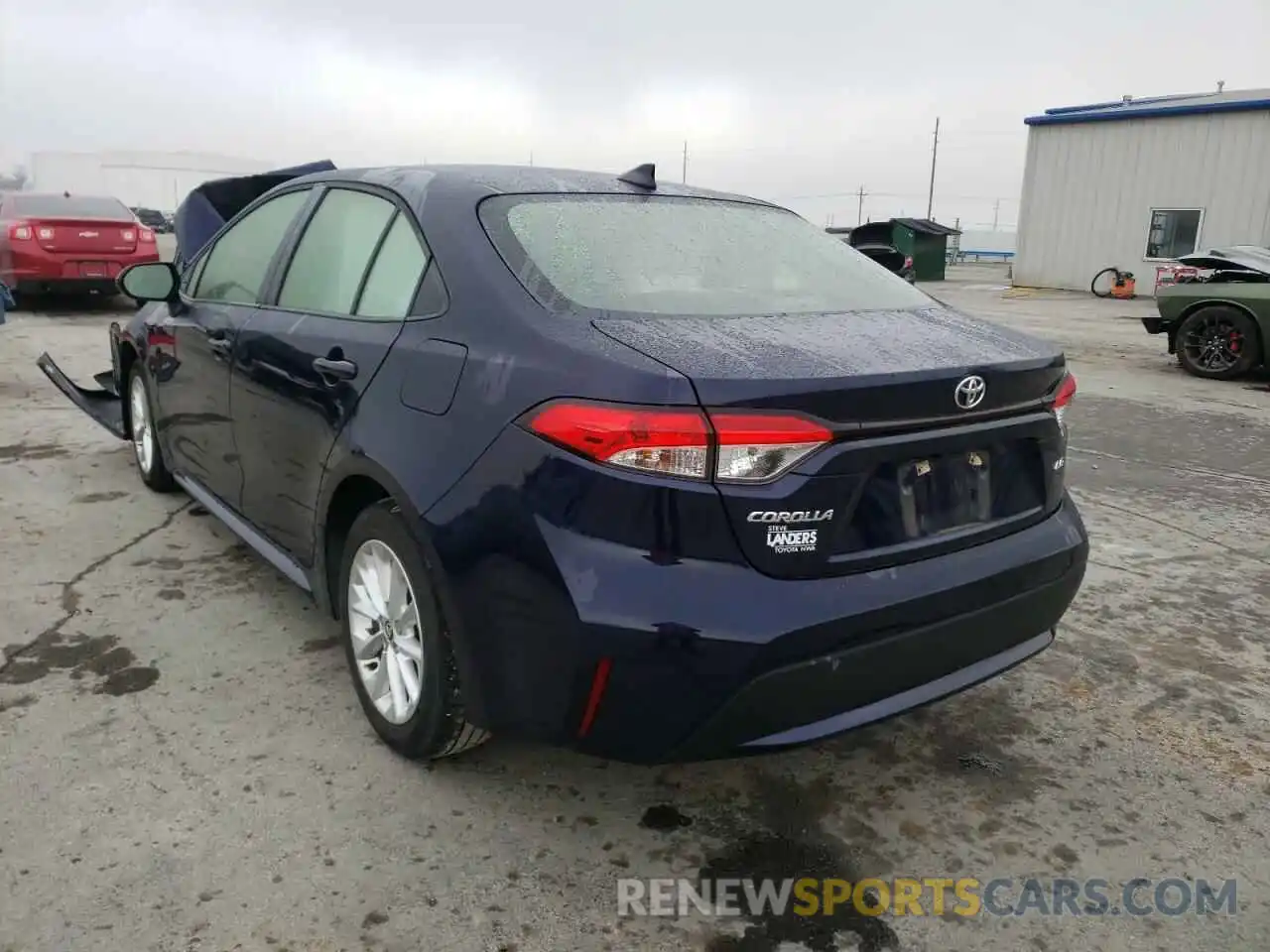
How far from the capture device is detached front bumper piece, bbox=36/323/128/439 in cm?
519

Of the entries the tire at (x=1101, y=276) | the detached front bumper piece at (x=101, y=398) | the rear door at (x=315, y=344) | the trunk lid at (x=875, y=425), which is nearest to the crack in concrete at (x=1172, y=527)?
the trunk lid at (x=875, y=425)

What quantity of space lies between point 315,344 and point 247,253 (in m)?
1.10

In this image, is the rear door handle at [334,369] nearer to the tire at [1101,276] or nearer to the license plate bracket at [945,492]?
the license plate bracket at [945,492]

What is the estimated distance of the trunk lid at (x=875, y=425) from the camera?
191 centimetres

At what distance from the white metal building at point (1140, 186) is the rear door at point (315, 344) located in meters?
21.9

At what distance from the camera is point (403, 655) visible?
2480 mm

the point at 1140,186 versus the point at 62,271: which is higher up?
the point at 1140,186

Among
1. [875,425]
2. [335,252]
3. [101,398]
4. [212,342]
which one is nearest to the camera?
[875,425]

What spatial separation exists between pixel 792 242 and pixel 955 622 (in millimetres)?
1387

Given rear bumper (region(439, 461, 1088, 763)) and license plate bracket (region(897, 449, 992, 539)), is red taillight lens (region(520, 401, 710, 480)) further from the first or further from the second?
license plate bracket (region(897, 449, 992, 539))

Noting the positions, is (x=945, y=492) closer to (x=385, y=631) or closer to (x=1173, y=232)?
(x=385, y=631)

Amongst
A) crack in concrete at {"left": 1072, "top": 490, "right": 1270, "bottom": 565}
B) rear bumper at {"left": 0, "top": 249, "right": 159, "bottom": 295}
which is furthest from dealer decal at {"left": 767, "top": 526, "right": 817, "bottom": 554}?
rear bumper at {"left": 0, "top": 249, "right": 159, "bottom": 295}

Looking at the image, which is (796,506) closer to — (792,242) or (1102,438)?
(792,242)

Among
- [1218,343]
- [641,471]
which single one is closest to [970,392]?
[641,471]
